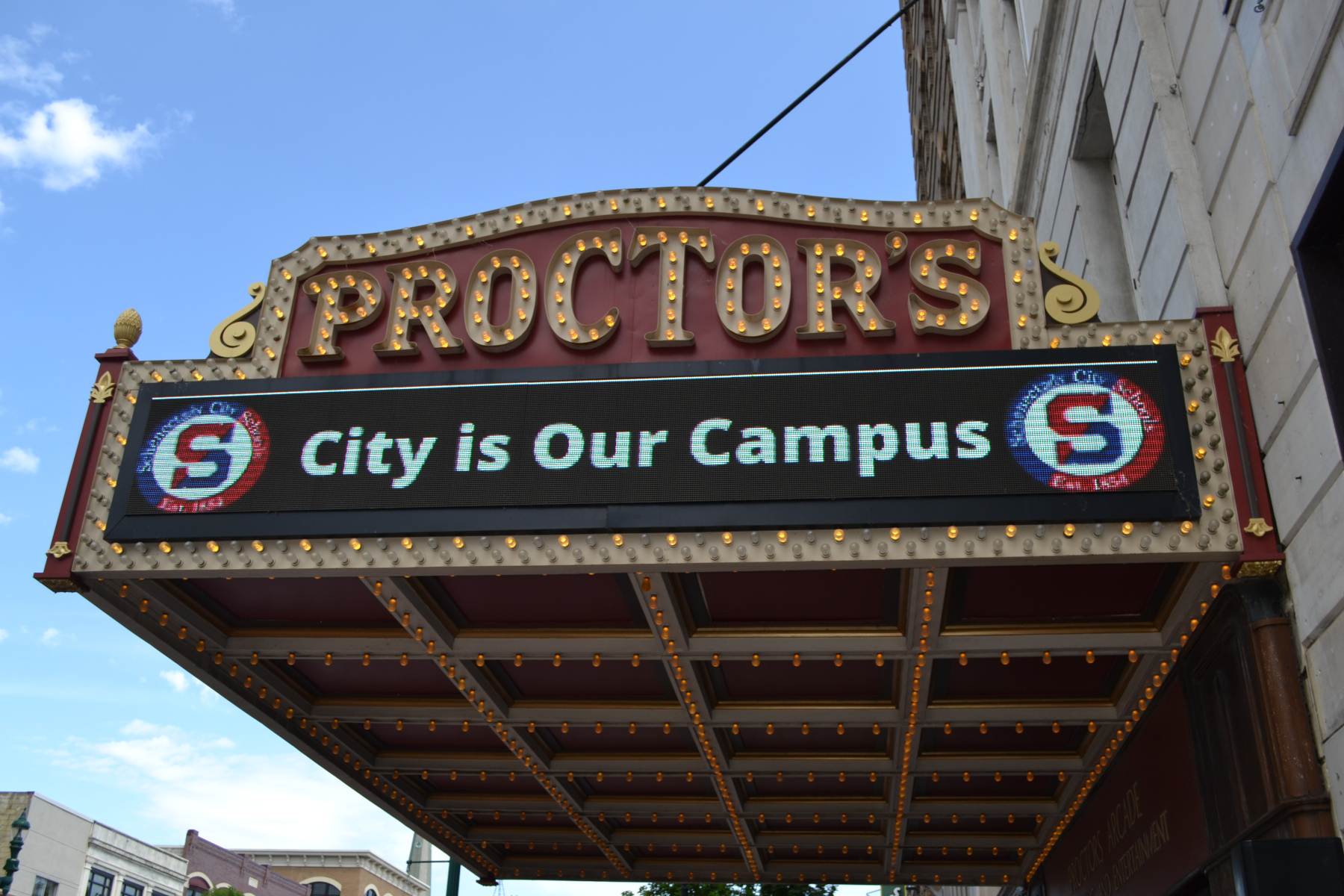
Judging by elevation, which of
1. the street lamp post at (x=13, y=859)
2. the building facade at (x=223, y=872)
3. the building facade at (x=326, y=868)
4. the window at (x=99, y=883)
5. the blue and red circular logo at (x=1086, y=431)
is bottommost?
the street lamp post at (x=13, y=859)

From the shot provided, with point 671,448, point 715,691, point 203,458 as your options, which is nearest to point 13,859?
point 203,458

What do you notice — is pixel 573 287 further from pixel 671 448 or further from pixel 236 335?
pixel 236 335

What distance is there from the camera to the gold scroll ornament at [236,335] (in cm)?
907

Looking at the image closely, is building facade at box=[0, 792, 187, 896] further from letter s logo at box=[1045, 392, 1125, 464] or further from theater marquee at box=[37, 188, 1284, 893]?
letter s logo at box=[1045, 392, 1125, 464]

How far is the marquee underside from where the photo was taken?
28.2ft

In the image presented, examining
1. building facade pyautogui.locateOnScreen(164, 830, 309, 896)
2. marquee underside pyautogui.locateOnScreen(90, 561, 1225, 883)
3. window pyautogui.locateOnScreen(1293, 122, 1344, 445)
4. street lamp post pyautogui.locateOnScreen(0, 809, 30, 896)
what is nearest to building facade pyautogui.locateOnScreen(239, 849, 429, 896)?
building facade pyautogui.locateOnScreen(164, 830, 309, 896)

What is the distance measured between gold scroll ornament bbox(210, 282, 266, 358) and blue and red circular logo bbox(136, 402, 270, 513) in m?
0.65

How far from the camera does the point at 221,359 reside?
9031 mm

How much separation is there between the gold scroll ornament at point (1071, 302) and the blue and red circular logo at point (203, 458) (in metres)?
6.01

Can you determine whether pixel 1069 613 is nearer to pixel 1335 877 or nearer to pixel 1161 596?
pixel 1161 596

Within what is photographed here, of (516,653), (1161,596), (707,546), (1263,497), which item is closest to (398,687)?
(516,653)

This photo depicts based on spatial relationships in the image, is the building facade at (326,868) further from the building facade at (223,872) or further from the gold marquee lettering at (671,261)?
A: the gold marquee lettering at (671,261)

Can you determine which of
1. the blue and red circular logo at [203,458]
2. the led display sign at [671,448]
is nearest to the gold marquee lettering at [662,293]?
the led display sign at [671,448]

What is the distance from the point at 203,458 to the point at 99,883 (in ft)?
126
